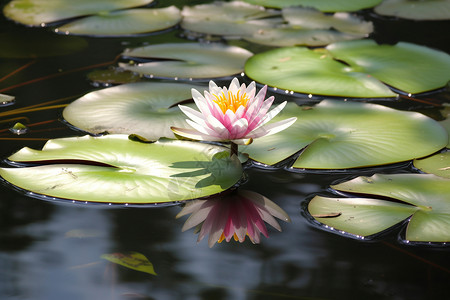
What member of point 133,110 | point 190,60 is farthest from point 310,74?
point 133,110

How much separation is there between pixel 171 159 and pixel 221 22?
168 centimetres

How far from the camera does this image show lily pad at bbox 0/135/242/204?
5.32 ft

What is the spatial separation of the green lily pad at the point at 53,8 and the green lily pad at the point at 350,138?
1678 millimetres

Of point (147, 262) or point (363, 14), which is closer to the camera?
point (147, 262)

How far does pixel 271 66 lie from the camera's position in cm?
260

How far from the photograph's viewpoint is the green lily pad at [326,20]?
3.20 metres

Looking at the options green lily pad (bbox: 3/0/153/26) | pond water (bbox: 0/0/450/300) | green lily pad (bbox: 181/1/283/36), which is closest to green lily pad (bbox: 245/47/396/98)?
green lily pad (bbox: 181/1/283/36)

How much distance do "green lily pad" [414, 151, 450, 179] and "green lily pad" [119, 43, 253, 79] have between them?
0.99 m

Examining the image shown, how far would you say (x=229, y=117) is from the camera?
1.63 m

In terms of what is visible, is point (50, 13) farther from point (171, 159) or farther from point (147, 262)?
point (147, 262)

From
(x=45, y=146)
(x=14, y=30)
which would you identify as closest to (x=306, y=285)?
(x=45, y=146)

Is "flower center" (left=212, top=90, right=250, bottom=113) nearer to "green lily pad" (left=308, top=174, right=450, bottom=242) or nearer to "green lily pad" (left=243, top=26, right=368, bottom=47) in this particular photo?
"green lily pad" (left=308, top=174, right=450, bottom=242)

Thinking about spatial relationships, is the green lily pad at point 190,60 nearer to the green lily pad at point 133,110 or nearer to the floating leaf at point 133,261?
the green lily pad at point 133,110

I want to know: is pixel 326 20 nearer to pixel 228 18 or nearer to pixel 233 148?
pixel 228 18
